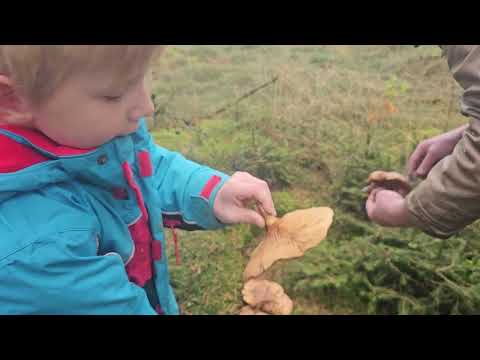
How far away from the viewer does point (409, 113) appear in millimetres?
1930

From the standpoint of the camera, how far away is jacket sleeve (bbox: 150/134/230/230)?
105cm

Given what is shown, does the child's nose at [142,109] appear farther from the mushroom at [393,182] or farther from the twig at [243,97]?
the twig at [243,97]

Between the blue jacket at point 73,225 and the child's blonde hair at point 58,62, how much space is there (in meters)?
0.12

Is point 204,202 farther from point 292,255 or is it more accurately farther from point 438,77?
point 438,77

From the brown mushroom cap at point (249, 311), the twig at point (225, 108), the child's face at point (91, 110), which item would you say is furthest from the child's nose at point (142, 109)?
the twig at point (225, 108)

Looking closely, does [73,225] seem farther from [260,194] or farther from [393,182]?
[393,182]

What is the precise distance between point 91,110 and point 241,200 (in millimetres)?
368

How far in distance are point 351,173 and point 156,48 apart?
1.06 m

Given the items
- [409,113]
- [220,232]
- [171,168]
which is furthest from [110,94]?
[409,113]

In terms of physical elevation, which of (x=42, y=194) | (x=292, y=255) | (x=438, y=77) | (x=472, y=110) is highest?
(x=438, y=77)

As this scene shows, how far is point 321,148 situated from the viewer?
64.8 inches

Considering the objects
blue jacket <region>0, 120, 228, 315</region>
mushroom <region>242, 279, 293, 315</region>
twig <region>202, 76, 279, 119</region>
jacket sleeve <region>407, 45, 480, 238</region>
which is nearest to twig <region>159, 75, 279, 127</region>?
twig <region>202, 76, 279, 119</region>

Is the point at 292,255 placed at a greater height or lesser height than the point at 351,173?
lesser
